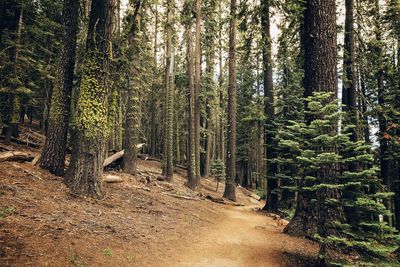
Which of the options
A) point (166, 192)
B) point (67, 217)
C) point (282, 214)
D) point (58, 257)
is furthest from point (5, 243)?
point (282, 214)

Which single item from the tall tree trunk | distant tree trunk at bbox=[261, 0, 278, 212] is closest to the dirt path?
distant tree trunk at bbox=[261, 0, 278, 212]

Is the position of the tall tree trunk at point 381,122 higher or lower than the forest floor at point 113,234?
higher

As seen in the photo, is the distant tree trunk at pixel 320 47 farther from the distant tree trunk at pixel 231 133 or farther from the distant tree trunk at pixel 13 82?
the distant tree trunk at pixel 13 82

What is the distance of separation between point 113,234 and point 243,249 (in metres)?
3.33

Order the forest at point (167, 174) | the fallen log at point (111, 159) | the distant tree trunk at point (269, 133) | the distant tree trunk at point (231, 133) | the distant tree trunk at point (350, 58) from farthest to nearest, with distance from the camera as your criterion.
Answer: the distant tree trunk at point (231, 133)
the distant tree trunk at point (269, 133)
the fallen log at point (111, 159)
the distant tree trunk at point (350, 58)
the forest at point (167, 174)

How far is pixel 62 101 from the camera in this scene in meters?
8.77

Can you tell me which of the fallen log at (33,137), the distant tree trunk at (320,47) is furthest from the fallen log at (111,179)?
the distant tree trunk at (320,47)

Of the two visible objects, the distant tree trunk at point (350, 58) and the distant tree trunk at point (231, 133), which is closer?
the distant tree trunk at point (350, 58)

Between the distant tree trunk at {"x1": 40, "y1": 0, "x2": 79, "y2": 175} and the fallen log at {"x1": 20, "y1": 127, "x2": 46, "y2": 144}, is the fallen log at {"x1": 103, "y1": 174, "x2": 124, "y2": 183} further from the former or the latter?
the fallen log at {"x1": 20, "y1": 127, "x2": 46, "y2": 144}

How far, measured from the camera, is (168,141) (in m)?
17.0

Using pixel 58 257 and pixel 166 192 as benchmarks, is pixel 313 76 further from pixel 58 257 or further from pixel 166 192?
pixel 166 192

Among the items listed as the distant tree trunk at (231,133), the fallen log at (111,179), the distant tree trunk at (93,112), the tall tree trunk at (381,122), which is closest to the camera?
the distant tree trunk at (93,112)

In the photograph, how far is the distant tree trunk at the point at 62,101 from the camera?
8.50 m

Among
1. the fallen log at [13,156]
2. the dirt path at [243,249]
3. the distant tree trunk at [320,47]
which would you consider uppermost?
the distant tree trunk at [320,47]
